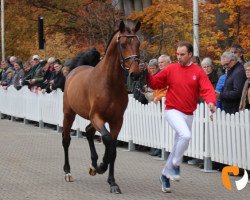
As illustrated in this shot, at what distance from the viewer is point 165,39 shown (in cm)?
2964

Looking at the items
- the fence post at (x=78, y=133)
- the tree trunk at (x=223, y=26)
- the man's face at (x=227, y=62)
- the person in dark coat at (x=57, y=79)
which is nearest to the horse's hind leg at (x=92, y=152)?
the man's face at (x=227, y=62)

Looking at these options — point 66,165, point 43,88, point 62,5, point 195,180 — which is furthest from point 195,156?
point 62,5

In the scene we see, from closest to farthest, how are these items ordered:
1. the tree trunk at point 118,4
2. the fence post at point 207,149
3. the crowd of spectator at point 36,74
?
1. the fence post at point 207,149
2. the crowd of spectator at point 36,74
3. the tree trunk at point 118,4

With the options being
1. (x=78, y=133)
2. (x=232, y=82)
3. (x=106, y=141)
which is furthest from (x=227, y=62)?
(x=78, y=133)

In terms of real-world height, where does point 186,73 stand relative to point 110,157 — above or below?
above

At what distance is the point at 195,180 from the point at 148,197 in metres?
1.96

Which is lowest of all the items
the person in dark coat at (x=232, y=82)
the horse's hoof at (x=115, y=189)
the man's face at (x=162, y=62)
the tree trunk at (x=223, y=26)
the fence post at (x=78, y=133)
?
the fence post at (x=78, y=133)

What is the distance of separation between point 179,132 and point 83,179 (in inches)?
101

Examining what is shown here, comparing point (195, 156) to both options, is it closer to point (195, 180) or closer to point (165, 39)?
point (195, 180)

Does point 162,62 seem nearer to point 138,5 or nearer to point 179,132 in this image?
point 179,132

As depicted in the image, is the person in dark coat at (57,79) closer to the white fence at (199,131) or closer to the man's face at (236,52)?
the white fence at (199,131)

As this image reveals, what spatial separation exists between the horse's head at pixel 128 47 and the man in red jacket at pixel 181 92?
0.39 metres

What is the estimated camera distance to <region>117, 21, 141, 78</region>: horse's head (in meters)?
10.8

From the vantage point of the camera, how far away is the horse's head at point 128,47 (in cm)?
1077
